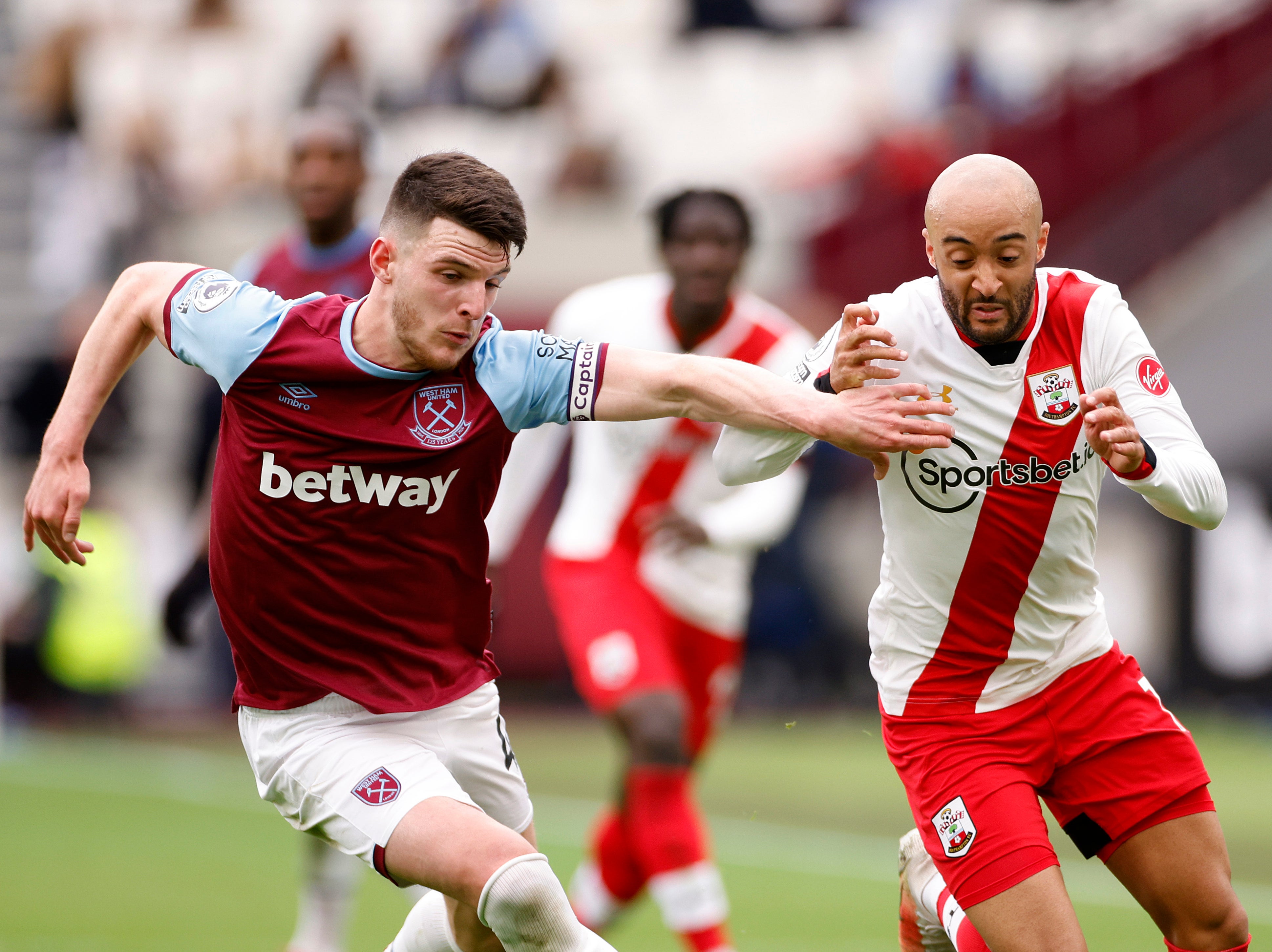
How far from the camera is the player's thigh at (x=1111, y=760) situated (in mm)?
4469

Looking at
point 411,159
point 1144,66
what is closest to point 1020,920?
point 411,159

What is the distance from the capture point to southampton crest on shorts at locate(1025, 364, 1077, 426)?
4434 mm

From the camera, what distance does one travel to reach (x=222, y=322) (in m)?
4.48

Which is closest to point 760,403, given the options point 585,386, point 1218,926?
point 585,386

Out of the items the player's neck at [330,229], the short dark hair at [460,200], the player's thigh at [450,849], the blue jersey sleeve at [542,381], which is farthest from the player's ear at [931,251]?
the player's neck at [330,229]

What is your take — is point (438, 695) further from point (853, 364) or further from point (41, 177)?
point (41, 177)

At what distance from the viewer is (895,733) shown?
4.71 meters

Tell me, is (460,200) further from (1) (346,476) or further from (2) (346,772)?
(2) (346,772)

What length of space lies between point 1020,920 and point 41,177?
16.8 metres

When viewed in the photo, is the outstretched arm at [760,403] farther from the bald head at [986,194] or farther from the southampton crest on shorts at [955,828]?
the southampton crest on shorts at [955,828]

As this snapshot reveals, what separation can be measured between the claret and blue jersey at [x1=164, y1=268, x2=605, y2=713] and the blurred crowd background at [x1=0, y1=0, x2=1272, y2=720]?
25.3 feet

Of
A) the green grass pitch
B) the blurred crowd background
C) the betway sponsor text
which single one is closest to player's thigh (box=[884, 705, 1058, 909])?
the betway sponsor text

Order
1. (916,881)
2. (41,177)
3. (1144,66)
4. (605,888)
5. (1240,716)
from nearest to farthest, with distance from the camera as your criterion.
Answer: (916,881) < (605,888) < (1240,716) < (1144,66) < (41,177)

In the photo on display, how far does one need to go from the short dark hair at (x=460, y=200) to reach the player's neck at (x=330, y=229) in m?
2.45
